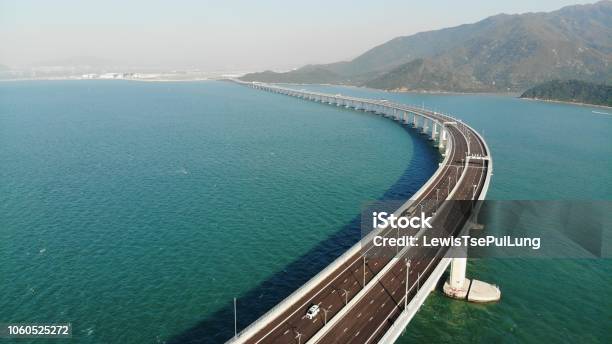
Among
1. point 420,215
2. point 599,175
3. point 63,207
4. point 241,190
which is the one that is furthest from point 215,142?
point 599,175

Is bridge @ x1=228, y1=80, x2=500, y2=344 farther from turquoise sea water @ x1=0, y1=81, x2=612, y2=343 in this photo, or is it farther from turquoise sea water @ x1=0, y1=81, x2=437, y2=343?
turquoise sea water @ x1=0, y1=81, x2=437, y2=343

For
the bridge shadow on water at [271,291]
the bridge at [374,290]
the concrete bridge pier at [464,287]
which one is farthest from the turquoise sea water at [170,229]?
the concrete bridge pier at [464,287]

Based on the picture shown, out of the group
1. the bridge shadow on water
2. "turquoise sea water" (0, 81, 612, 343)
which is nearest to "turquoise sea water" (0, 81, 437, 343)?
the bridge shadow on water

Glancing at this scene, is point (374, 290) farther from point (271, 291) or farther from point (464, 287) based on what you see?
point (464, 287)

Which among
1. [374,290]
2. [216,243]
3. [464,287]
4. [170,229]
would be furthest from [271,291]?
[170,229]

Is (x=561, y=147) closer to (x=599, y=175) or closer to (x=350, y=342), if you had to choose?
(x=599, y=175)

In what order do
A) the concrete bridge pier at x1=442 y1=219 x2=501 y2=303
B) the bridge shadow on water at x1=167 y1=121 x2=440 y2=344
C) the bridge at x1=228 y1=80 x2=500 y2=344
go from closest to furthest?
1. the bridge at x1=228 y1=80 x2=500 y2=344
2. the bridge shadow on water at x1=167 y1=121 x2=440 y2=344
3. the concrete bridge pier at x1=442 y1=219 x2=501 y2=303

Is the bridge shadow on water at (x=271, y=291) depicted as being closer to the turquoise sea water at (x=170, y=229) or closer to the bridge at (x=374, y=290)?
the turquoise sea water at (x=170, y=229)

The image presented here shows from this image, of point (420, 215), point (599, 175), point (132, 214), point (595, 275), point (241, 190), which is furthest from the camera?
point (599, 175)

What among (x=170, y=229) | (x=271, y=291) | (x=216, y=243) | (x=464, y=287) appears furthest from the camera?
(x=170, y=229)

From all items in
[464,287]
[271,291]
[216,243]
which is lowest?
[271,291]

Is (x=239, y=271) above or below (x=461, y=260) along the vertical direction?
below
